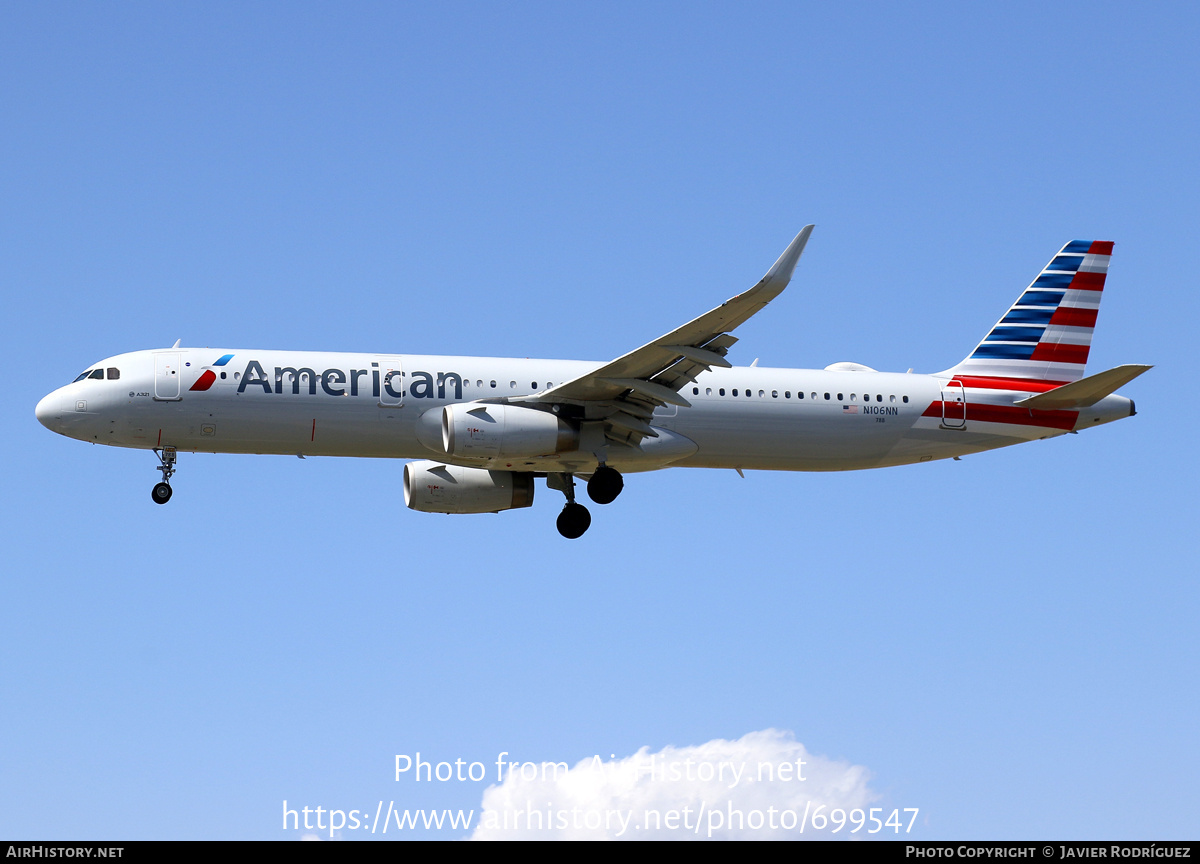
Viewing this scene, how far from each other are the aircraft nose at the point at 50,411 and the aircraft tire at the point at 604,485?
12.4 metres

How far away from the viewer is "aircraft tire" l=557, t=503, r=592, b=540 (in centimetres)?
3631

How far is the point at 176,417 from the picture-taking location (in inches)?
1271

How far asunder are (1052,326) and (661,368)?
1297 centimetres

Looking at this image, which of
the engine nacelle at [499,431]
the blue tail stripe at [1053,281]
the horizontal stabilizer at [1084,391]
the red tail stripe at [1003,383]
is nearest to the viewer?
the engine nacelle at [499,431]

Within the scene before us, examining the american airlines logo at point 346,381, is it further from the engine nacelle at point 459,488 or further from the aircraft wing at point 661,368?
the engine nacelle at point 459,488

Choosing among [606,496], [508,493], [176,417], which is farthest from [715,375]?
[176,417]

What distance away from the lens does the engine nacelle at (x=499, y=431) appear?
104ft

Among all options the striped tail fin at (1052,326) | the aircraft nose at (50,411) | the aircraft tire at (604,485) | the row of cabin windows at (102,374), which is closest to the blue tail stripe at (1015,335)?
the striped tail fin at (1052,326)

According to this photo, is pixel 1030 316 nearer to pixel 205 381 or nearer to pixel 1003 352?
pixel 1003 352

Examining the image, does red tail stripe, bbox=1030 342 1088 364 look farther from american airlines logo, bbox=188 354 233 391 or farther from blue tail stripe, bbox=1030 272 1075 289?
american airlines logo, bbox=188 354 233 391

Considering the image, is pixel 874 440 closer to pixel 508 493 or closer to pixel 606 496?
pixel 606 496

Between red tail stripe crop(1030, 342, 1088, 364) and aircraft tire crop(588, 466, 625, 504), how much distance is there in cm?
1241

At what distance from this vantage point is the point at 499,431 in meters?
31.9

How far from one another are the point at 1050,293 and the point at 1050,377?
268 centimetres
